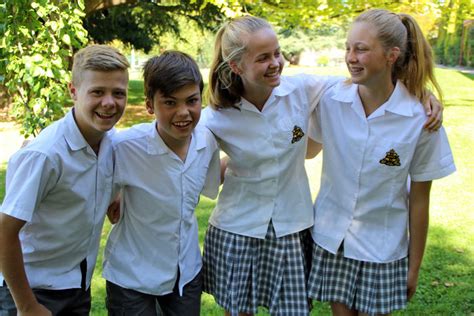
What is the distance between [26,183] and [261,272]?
1.04 metres

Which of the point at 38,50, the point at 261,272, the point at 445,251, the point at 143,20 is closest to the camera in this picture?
the point at 261,272

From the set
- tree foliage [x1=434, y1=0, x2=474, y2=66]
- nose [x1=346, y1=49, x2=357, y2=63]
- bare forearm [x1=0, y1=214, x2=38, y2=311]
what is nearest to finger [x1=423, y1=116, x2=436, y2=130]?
nose [x1=346, y1=49, x2=357, y2=63]

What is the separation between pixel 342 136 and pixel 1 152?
→ 6548 mm

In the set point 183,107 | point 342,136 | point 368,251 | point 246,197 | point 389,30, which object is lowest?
point 368,251

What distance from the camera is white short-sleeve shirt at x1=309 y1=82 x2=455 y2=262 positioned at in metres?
2.03

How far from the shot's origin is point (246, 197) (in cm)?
224

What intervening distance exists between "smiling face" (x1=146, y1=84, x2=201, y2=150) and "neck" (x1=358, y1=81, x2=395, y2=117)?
66cm

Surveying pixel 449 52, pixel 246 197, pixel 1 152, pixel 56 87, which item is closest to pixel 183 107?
pixel 246 197

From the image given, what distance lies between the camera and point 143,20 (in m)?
12.6

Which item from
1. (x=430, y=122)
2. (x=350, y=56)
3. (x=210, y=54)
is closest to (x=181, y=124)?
(x=350, y=56)

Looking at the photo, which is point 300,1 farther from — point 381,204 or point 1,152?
point 381,204

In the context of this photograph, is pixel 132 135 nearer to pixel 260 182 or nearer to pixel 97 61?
pixel 97 61

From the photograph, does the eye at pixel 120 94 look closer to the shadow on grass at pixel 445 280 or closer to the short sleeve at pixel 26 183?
the short sleeve at pixel 26 183

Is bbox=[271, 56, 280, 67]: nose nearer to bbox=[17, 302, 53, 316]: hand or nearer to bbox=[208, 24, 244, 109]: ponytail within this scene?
bbox=[208, 24, 244, 109]: ponytail
